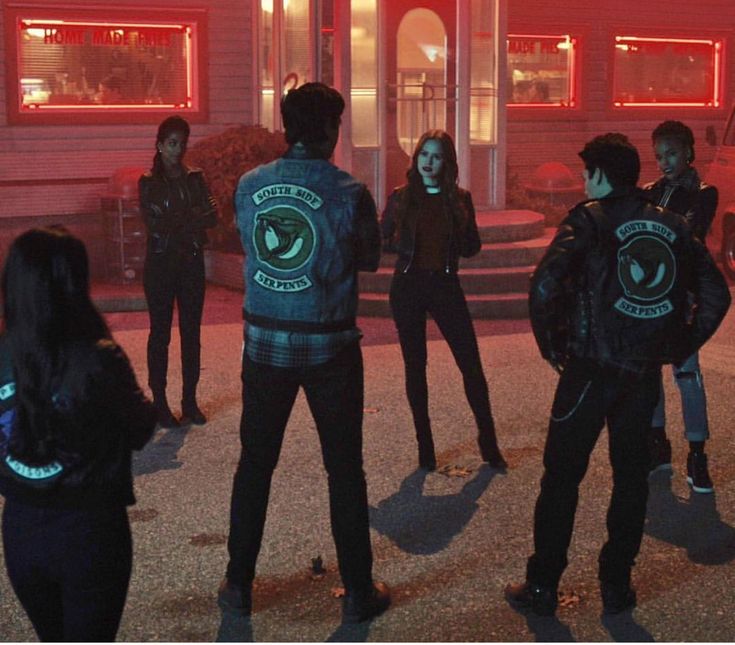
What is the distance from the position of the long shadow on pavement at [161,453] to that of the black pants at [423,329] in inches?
55.6

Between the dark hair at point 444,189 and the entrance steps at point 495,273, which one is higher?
the dark hair at point 444,189

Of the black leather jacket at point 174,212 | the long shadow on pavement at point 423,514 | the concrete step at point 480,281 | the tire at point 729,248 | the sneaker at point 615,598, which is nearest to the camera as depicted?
the sneaker at point 615,598

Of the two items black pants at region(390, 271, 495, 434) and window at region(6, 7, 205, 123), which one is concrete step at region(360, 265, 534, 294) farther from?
black pants at region(390, 271, 495, 434)

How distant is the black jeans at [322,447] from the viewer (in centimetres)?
508

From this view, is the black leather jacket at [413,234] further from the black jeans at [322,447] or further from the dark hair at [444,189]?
the black jeans at [322,447]

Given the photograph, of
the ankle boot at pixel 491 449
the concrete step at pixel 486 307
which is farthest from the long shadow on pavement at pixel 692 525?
the concrete step at pixel 486 307

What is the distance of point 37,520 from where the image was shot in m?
3.62

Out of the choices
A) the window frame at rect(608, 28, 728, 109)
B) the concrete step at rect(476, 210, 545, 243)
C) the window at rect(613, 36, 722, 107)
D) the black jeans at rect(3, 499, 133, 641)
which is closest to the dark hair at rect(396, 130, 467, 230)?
the black jeans at rect(3, 499, 133, 641)

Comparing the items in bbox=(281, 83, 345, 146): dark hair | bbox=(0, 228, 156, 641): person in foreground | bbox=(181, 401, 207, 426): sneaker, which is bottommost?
bbox=(181, 401, 207, 426): sneaker

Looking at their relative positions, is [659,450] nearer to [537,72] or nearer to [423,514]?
[423,514]

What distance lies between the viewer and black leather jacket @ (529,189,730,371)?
5000 mm

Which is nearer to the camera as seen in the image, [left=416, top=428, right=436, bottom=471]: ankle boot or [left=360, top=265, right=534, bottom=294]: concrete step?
[left=416, top=428, right=436, bottom=471]: ankle boot

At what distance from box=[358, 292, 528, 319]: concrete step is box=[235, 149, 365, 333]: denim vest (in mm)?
7748

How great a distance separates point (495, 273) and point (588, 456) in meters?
8.30
